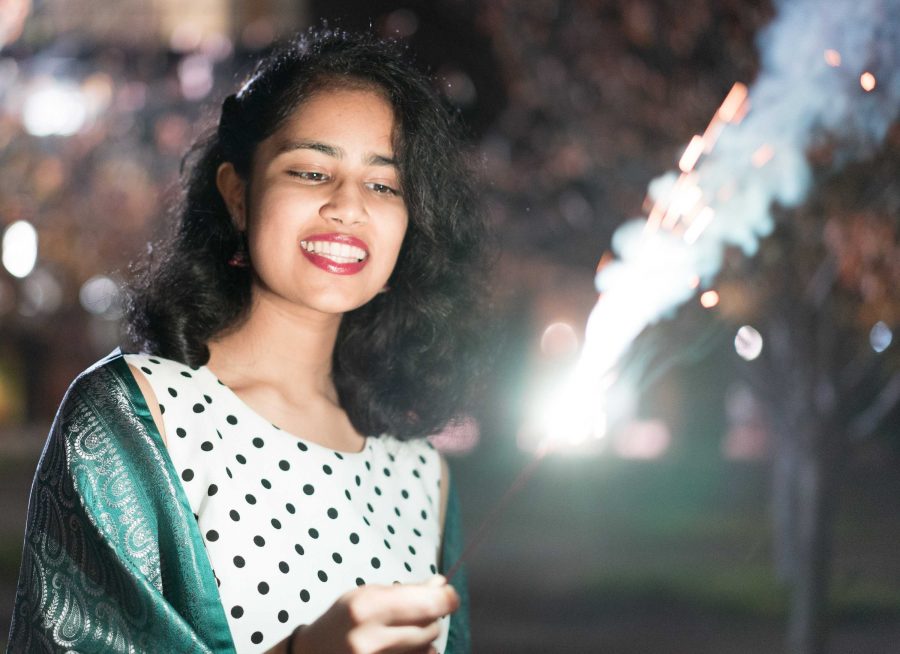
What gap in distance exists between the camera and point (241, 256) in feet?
7.64

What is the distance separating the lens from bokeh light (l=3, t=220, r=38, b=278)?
10.4 m

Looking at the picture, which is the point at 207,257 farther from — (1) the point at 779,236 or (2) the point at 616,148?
(2) the point at 616,148

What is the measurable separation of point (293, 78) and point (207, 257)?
1.36 feet

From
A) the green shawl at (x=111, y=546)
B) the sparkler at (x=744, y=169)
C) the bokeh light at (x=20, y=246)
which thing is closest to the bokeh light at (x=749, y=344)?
the sparkler at (x=744, y=169)

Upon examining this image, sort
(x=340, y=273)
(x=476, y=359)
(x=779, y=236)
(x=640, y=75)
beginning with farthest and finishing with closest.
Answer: (x=640, y=75), (x=779, y=236), (x=476, y=359), (x=340, y=273)

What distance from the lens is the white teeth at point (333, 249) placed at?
6.95 ft

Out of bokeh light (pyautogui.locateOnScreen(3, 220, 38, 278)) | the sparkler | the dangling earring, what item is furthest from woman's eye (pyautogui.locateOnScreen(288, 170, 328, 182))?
bokeh light (pyautogui.locateOnScreen(3, 220, 38, 278))

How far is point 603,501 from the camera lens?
15.4 metres

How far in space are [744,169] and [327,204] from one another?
2147 mm

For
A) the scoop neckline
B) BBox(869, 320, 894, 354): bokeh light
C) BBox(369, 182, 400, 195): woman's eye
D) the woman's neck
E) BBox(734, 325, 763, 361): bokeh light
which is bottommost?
the scoop neckline

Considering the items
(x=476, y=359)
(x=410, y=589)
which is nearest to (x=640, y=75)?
(x=476, y=359)

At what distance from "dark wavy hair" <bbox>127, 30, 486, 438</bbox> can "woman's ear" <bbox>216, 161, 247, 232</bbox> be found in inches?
0.9

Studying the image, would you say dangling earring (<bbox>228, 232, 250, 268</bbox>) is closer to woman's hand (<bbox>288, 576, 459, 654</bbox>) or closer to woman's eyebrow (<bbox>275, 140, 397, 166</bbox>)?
woman's eyebrow (<bbox>275, 140, 397, 166</bbox>)

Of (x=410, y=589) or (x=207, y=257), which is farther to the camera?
(x=207, y=257)
